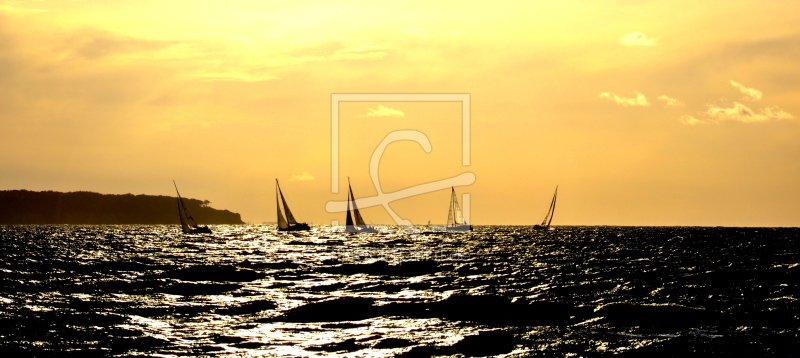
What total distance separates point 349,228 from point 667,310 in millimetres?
108759

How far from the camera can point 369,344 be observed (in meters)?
21.1

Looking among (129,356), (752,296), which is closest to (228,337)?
(129,356)

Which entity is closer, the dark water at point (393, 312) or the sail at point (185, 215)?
the dark water at point (393, 312)

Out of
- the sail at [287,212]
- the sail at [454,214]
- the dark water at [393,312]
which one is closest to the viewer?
the dark water at [393,312]

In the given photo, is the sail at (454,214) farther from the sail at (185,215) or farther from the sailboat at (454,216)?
the sail at (185,215)

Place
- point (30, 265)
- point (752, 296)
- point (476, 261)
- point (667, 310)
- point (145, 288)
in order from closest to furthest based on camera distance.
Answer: point (667, 310)
point (752, 296)
point (145, 288)
point (30, 265)
point (476, 261)

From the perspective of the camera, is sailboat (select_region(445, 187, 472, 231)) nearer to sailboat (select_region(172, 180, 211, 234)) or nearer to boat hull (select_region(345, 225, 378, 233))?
boat hull (select_region(345, 225, 378, 233))

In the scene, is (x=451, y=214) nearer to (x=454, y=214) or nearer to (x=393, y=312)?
(x=454, y=214)

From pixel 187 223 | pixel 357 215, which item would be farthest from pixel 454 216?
pixel 187 223

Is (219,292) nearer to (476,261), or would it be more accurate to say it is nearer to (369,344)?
(369,344)

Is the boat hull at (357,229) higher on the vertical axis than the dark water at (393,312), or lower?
higher

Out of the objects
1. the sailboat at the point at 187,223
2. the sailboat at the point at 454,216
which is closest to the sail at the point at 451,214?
the sailboat at the point at 454,216

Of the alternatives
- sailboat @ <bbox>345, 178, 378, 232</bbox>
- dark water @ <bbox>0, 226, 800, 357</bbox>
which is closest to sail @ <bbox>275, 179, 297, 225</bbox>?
sailboat @ <bbox>345, 178, 378, 232</bbox>

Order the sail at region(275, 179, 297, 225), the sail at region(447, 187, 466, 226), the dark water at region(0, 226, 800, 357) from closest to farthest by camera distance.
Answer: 1. the dark water at region(0, 226, 800, 357)
2. the sail at region(275, 179, 297, 225)
3. the sail at region(447, 187, 466, 226)
